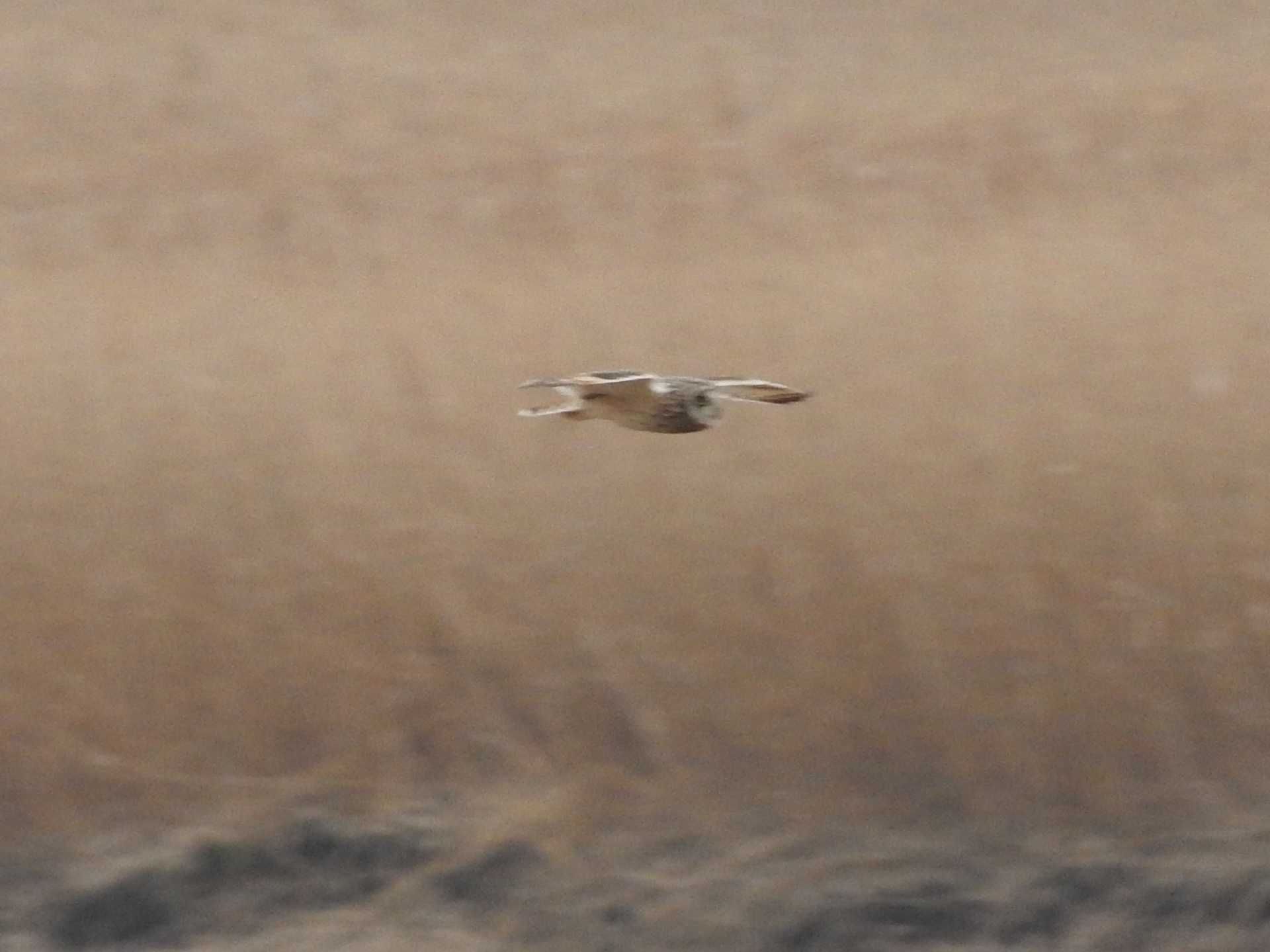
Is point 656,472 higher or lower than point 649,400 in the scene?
higher

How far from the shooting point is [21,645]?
3414 mm

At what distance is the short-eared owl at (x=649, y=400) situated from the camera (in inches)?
81.7

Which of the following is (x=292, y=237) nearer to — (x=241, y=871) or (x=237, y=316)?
(x=237, y=316)

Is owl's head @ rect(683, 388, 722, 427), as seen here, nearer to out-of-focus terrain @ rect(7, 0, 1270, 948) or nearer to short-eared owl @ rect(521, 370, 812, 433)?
short-eared owl @ rect(521, 370, 812, 433)

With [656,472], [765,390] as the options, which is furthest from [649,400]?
[656,472]

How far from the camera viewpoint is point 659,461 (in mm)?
3582

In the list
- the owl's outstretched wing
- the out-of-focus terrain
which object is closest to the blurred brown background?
the out-of-focus terrain

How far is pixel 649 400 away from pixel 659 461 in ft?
4.87

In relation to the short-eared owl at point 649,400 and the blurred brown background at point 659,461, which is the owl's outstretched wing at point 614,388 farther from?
the blurred brown background at point 659,461

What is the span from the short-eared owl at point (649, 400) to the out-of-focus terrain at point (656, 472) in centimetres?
121

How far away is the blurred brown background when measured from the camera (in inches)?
129

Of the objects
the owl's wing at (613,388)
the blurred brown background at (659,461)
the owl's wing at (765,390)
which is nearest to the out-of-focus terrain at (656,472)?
the blurred brown background at (659,461)

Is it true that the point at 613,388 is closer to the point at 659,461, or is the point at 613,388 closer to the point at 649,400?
the point at 649,400

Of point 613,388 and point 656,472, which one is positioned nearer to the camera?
point 613,388
